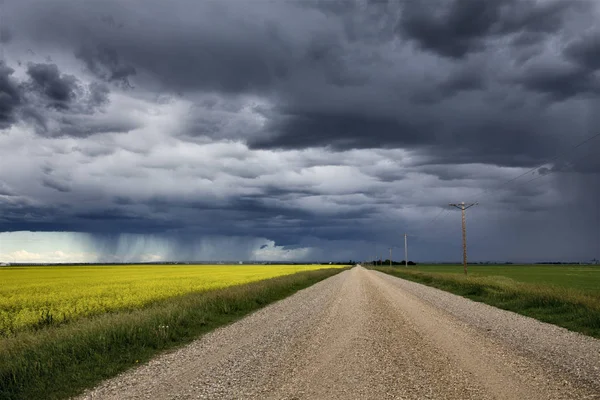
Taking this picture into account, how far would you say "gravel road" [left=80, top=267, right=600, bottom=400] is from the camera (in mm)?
7691

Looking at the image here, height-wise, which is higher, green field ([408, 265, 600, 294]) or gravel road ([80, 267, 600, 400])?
gravel road ([80, 267, 600, 400])

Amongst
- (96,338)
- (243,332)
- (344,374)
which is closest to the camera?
(344,374)

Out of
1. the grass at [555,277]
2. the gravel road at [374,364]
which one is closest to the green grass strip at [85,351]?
the gravel road at [374,364]

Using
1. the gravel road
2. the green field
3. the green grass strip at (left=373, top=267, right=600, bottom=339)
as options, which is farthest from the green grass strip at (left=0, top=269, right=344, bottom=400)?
the green field

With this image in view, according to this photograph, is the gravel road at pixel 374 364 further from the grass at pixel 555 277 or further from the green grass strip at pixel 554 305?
the grass at pixel 555 277

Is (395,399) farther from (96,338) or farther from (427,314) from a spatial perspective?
(427,314)

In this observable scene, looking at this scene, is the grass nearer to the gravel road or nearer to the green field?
the green field

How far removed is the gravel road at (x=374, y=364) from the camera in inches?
303

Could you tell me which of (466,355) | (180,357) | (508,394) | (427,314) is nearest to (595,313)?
(427,314)

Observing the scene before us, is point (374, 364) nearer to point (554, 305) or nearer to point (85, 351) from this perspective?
point (85, 351)

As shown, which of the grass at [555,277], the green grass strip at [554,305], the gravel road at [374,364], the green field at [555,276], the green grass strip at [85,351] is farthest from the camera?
the green field at [555,276]

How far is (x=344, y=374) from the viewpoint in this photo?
29.0ft

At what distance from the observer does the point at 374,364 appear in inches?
377

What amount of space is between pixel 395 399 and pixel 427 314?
11.9 meters
